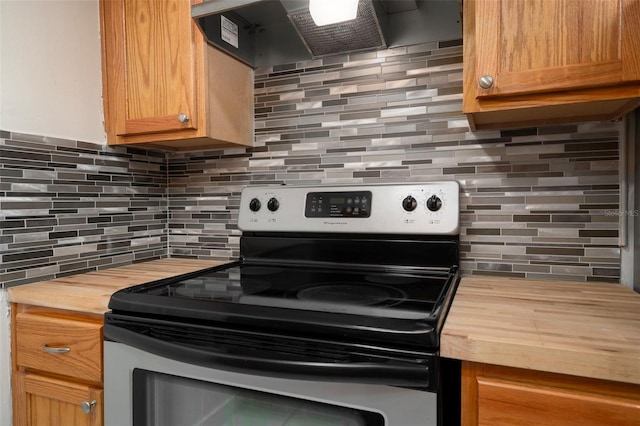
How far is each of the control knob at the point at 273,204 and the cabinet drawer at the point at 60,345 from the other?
62 centimetres

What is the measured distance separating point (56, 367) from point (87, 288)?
206 millimetres

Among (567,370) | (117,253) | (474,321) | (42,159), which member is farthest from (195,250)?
(567,370)

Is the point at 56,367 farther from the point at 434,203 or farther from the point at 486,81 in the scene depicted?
the point at 486,81

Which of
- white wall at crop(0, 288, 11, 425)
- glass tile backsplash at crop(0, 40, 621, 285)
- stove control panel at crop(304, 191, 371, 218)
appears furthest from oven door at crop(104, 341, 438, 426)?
stove control panel at crop(304, 191, 371, 218)

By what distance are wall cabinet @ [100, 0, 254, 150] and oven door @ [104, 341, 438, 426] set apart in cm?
71

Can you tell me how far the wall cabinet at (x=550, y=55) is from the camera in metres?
0.83

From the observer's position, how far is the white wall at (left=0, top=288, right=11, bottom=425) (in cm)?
110

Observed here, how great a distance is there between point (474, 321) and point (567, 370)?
0.55ft

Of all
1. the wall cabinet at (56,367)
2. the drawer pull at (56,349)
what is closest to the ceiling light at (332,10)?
the wall cabinet at (56,367)

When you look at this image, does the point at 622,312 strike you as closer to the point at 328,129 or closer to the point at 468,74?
the point at 468,74

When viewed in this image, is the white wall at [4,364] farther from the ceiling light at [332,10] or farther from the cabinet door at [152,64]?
the ceiling light at [332,10]

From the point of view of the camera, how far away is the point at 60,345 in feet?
3.33

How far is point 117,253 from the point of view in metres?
1.46

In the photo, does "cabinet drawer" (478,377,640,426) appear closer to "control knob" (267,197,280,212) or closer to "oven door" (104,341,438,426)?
"oven door" (104,341,438,426)
